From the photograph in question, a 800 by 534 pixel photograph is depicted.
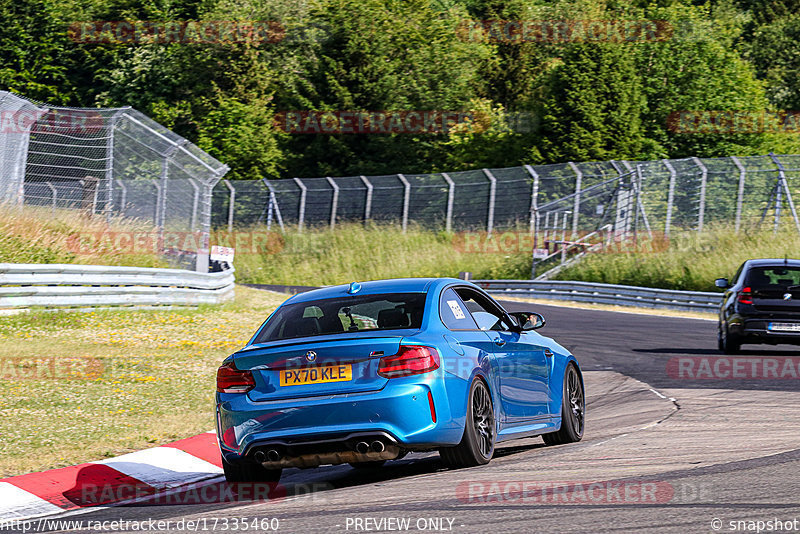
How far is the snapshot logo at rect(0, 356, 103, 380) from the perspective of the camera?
41.0ft

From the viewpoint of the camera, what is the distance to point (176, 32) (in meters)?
68.9

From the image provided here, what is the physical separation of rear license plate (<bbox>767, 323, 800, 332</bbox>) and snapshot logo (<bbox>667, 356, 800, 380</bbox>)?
40 centimetres

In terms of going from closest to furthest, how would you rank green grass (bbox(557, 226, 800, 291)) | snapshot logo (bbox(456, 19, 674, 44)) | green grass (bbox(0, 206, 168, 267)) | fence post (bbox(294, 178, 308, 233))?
green grass (bbox(0, 206, 168, 267)) < green grass (bbox(557, 226, 800, 291)) < fence post (bbox(294, 178, 308, 233)) < snapshot logo (bbox(456, 19, 674, 44))

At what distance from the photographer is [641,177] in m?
35.8

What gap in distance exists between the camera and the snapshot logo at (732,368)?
14320mm

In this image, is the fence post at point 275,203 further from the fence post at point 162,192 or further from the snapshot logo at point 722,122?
the fence post at point 162,192

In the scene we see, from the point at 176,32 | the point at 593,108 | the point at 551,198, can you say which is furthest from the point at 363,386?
the point at 176,32

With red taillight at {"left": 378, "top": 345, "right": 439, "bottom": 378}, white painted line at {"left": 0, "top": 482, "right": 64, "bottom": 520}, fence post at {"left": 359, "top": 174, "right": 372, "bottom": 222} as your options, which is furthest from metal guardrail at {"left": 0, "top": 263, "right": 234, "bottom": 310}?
fence post at {"left": 359, "top": 174, "right": 372, "bottom": 222}

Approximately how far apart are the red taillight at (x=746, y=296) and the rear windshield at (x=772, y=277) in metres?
0.11

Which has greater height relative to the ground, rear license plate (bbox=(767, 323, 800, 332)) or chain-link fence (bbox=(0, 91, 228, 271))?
chain-link fence (bbox=(0, 91, 228, 271))

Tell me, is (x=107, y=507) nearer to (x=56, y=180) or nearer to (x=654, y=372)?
(x=654, y=372)

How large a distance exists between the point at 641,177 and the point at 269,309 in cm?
1556
